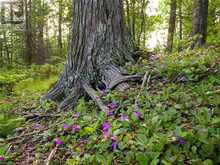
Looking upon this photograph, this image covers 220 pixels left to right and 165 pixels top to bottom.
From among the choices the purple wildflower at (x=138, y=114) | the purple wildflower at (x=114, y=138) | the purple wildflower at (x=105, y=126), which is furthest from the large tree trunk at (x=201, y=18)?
the purple wildflower at (x=114, y=138)

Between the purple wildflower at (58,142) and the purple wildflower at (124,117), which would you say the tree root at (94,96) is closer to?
the purple wildflower at (124,117)

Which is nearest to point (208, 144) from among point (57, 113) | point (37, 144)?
point (37, 144)

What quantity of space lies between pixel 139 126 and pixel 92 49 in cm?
190

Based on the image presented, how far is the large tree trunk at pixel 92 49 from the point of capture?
3746 millimetres

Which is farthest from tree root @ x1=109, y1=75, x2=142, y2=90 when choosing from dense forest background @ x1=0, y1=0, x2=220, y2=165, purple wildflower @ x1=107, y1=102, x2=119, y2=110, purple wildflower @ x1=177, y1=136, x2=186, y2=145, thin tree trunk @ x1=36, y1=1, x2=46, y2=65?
thin tree trunk @ x1=36, y1=1, x2=46, y2=65

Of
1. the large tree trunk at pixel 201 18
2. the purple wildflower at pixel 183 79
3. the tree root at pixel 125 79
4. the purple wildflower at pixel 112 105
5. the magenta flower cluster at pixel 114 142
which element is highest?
the large tree trunk at pixel 201 18

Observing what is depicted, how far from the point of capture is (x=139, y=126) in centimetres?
218

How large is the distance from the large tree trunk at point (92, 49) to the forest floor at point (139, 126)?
0.77 feet

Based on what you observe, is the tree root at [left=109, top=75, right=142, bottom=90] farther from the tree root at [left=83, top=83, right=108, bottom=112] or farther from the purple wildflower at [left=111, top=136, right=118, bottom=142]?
the purple wildflower at [left=111, top=136, right=118, bottom=142]

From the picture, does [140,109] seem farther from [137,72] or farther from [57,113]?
[57,113]

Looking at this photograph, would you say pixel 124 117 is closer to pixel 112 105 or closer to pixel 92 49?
pixel 112 105

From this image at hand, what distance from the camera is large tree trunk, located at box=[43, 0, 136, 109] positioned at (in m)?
3.75

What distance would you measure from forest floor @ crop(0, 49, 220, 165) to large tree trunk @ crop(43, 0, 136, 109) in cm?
24

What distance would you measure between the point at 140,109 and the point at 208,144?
3.10ft
